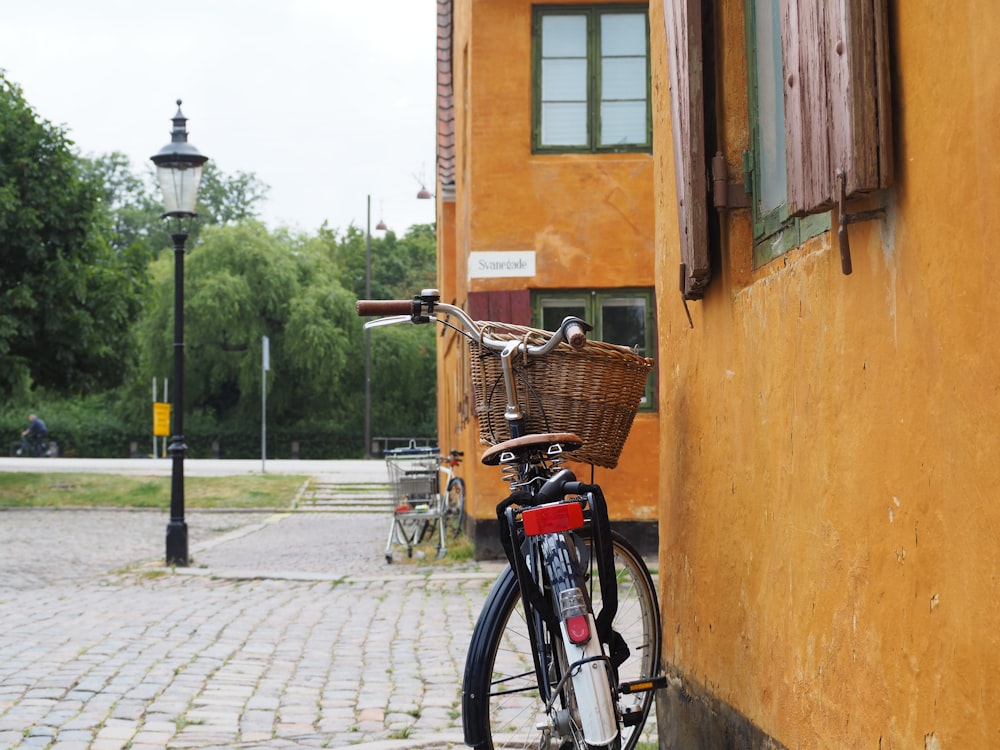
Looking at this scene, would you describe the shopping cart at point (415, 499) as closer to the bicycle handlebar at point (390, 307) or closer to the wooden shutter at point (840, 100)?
the bicycle handlebar at point (390, 307)

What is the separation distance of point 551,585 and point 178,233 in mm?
11080

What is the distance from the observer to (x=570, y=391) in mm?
4160

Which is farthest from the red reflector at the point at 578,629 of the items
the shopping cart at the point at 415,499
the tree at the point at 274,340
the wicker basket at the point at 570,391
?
the tree at the point at 274,340

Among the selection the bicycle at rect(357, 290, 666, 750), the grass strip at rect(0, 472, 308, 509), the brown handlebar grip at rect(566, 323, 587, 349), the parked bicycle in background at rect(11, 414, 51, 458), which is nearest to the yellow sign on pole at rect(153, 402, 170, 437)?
the grass strip at rect(0, 472, 308, 509)

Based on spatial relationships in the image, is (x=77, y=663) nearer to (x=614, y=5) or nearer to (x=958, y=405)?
(x=958, y=405)

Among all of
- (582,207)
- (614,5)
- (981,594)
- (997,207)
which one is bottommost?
(981,594)

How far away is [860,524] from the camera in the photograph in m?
2.79

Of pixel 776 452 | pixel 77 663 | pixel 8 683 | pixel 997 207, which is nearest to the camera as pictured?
pixel 997 207

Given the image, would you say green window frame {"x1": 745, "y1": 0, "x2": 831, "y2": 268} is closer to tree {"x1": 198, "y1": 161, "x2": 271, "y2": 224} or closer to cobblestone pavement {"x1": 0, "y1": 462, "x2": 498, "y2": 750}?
cobblestone pavement {"x1": 0, "y1": 462, "x2": 498, "y2": 750}

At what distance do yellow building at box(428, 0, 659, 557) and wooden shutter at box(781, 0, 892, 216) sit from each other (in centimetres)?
1021

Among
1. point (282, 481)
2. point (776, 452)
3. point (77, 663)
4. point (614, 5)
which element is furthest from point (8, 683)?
point (282, 481)

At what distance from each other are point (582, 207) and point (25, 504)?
14013 mm

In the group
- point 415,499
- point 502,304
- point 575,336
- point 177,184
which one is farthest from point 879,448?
point 177,184

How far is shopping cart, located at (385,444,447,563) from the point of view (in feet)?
45.5
